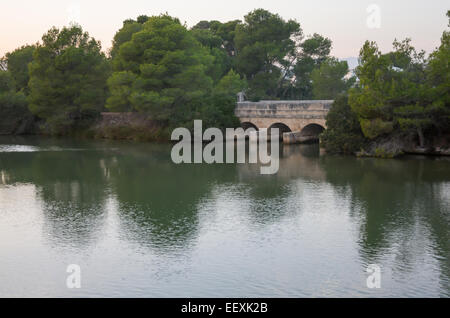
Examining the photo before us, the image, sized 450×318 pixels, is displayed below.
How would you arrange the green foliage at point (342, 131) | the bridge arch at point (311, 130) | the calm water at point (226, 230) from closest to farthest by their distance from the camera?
the calm water at point (226, 230) → the green foliage at point (342, 131) → the bridge arch at point (311, 130)

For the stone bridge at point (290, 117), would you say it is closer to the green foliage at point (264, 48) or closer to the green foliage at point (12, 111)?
the green foliage at point (264, 48)

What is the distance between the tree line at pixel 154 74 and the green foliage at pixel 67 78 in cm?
11

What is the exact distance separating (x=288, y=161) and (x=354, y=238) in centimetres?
2011

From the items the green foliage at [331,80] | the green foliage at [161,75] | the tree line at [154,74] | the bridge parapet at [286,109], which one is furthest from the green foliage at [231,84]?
the green foliage at [331,80]

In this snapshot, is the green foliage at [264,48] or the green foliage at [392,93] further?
the green foliage at [264,48]

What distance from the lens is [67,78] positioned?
57.8 metres

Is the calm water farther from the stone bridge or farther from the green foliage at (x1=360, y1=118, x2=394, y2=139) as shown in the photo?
the stone bridge

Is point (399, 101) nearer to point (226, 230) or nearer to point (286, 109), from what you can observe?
point (286, 109)

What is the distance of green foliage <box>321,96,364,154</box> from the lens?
139ft

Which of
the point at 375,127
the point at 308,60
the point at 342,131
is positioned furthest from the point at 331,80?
the point at 375,127

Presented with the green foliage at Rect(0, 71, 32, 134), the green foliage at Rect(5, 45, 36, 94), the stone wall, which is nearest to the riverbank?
the stone wall

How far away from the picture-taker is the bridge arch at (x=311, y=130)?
5183 cm
